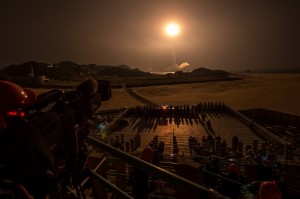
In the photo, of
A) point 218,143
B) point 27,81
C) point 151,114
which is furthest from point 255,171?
point 27,81

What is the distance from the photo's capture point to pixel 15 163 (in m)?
1.43

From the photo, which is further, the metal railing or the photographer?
the metal railing

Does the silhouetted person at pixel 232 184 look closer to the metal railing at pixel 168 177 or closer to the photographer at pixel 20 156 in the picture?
the metal railing at pixel 168 177

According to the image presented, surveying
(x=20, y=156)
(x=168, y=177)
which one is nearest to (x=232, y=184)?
(x=168, y=177)

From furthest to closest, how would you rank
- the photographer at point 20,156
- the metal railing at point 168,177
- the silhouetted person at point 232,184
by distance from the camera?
the silhouetted person at point 232,184 → the metal railing at point 168,177 → the photographer at point 20,156

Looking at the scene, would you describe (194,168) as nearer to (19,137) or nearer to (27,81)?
(19,137)

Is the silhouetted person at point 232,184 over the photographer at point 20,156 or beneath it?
beneath

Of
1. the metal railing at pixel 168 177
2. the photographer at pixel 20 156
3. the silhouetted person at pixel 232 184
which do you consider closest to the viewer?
the photographer at pixel 20 156

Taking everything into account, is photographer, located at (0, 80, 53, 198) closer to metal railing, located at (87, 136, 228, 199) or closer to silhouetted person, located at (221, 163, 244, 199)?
metal railing, located at (87, 136, 228, 199)

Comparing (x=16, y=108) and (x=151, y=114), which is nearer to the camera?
(x=16, y=108)

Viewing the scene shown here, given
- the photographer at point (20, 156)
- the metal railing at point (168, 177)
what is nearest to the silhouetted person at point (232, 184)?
the metal railing at point (168, 177)

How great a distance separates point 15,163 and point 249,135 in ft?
63.6

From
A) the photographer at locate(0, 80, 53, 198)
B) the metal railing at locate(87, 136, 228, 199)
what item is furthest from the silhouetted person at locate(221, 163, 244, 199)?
the photographer at locate(0, 80, 53, 198)

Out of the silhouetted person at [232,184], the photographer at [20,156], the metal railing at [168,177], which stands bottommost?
the silhouetted person at [232,184]
